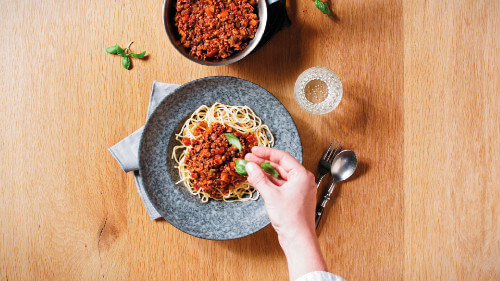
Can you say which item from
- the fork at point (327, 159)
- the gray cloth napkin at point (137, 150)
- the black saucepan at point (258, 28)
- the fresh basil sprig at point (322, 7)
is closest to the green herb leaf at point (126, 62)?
the gray cloth napkin at point (137, 150)

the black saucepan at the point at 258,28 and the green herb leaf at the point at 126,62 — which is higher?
Result: the black saucepan at the point at 258,28

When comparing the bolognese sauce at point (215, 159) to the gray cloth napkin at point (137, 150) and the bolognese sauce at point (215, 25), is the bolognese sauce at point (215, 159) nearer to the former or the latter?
the gray cloth napkin at point (137, 150)

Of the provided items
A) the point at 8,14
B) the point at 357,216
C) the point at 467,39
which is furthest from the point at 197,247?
the point at 467,39

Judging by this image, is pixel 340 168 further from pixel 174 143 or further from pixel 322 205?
pixel 174 143

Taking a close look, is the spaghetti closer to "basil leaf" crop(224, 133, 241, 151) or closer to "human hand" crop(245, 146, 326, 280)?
"basil leaf" crop(224, 133, 241, 151)

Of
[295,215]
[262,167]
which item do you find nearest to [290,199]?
[295,215]

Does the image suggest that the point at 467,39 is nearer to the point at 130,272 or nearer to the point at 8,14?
the point at 130,272

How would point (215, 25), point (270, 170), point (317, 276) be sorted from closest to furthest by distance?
1. point (317, 276)
2. point (270, 170)
3. point (215, 25)
